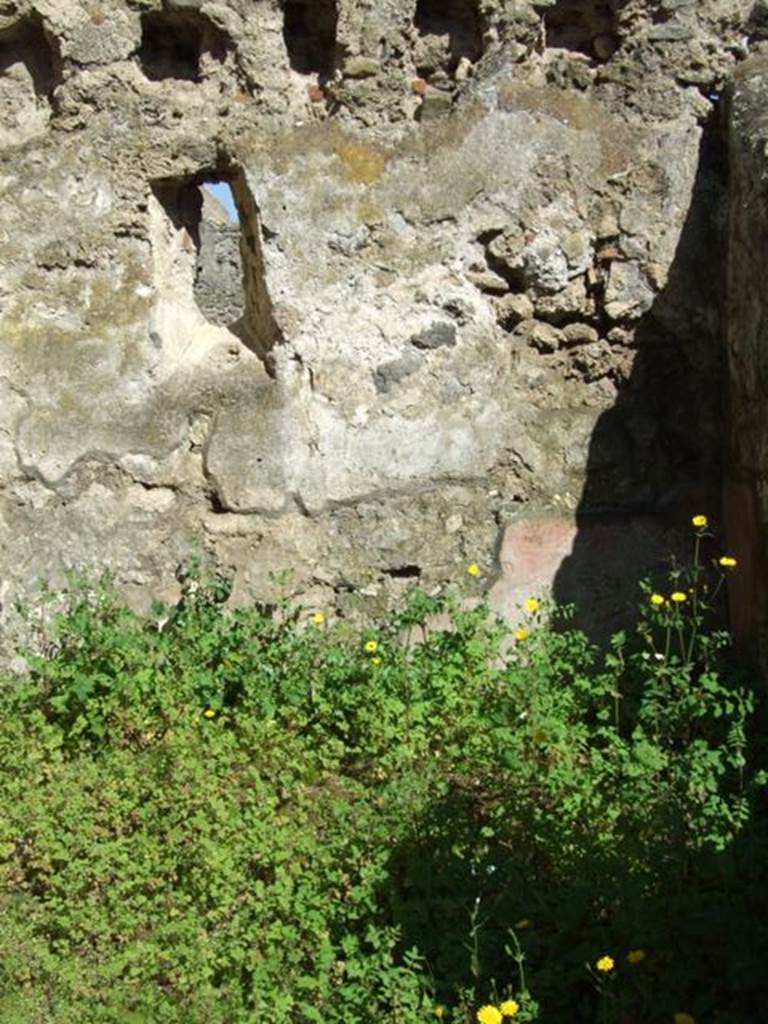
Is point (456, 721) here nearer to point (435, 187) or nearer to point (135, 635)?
point (135, 635)

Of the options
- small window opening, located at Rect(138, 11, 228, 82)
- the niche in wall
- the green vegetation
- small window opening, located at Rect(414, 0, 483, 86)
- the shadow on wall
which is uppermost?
small window opening, located at Rect(414, 0, 483, 86)

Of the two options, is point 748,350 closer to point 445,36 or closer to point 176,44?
point 445,36

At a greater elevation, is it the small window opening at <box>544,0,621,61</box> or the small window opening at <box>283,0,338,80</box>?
the small window opening at <box>544,0,621,61</box>

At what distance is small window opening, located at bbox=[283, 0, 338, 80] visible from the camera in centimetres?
442

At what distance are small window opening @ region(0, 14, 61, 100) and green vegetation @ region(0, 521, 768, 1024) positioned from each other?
1681 millimetres

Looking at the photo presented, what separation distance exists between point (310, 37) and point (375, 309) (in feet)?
3.27

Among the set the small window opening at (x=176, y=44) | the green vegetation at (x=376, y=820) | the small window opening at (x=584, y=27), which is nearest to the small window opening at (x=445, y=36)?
the small window opening at (x=584, y=27)

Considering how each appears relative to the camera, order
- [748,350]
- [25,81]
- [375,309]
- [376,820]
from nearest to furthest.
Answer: [376,820] → [748,350] → [375,309] → [25,81]

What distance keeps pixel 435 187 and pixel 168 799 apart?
82.8 inches

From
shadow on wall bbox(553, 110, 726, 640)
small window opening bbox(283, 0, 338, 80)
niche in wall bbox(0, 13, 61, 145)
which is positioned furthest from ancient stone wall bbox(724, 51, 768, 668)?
A: niche in wall bbox(0, 13, 61, 145)

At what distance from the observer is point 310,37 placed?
4477mm

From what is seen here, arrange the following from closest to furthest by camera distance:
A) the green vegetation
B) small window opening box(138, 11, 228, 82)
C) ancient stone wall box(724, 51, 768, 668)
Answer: the green vegetation
ancient stone wall box(724, 51, 768, 668)
small window opening box(138, 11, 228, 82)

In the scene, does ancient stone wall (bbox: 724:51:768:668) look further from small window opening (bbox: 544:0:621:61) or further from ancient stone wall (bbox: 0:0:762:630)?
small window opening (bbox: 544:0:621:61)

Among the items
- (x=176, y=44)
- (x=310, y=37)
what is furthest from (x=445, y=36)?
(x=176, y=44)
